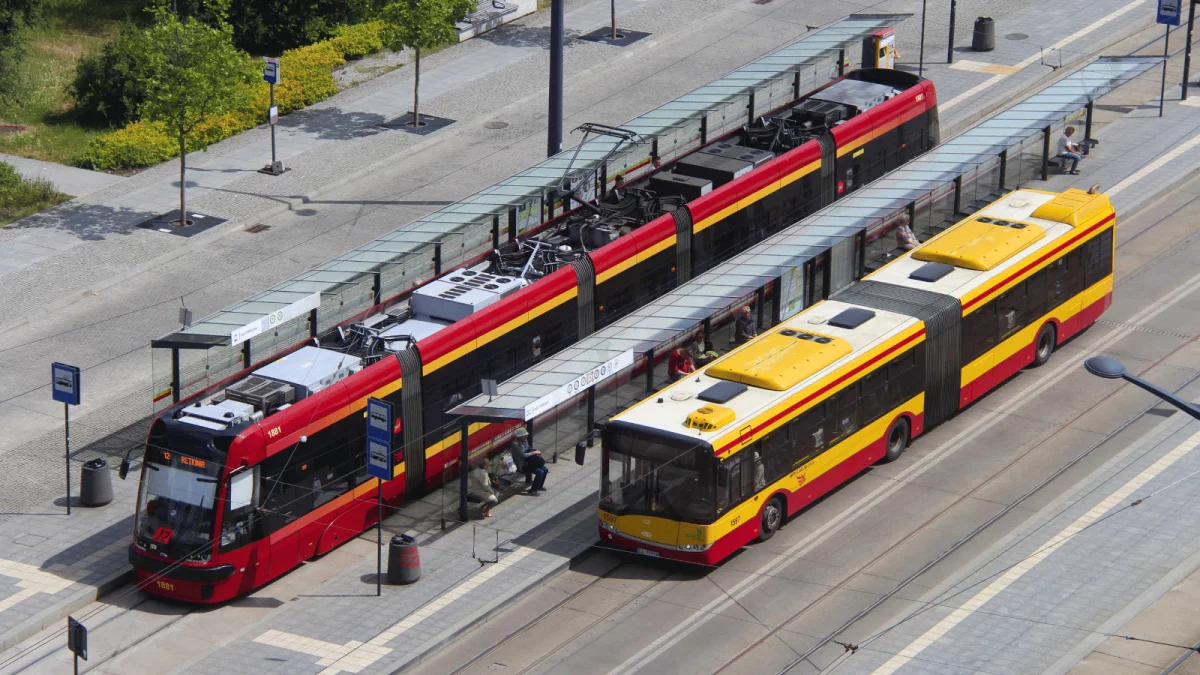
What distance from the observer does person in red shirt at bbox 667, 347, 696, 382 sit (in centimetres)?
3622

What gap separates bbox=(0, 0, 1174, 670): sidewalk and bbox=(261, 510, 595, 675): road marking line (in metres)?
0.43

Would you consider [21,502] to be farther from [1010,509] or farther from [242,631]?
[1010,509]

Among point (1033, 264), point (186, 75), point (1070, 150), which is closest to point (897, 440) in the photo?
point (1033, 264)

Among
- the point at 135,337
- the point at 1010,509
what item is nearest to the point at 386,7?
the point at 135,337

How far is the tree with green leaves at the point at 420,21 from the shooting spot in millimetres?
48656

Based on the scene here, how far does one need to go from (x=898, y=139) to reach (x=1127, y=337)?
8830 millimetres

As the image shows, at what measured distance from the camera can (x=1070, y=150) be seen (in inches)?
1873

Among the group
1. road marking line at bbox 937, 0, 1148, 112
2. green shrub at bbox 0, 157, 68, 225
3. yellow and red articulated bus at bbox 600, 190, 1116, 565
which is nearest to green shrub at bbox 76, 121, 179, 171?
green shrub at bbox 0, 157, 68, 225

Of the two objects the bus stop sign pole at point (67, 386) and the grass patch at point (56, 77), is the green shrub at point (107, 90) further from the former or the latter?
the bus stop sign pole at point (67, 386)

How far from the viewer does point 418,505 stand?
33000 mm

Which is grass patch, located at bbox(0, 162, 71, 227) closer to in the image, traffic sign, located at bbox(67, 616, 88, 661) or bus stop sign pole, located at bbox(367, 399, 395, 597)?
bus stop sign pole, located at bbox(367, 399, 395, 597)

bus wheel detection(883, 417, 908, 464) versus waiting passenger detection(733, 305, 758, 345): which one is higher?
waiting passenger detection(733, 305, 758, 345)

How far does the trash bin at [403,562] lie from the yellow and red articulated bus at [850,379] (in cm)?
309

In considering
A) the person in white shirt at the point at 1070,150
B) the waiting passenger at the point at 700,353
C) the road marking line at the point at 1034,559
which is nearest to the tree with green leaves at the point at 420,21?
the waiting passenger at the point at 700,353
